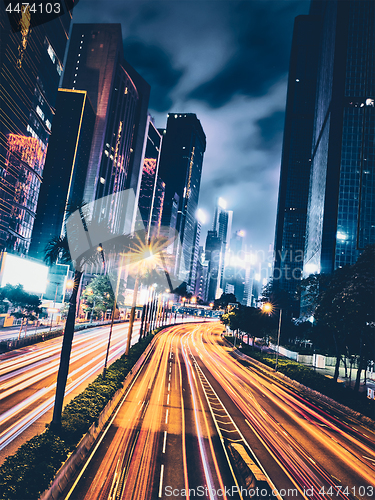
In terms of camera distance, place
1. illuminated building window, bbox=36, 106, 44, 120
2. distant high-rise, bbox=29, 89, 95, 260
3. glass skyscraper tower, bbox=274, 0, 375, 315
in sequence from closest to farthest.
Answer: illuminated building window, bbox=36, 106, 44, 120 < glass skyscraper tower, bbox=274, 0, 375, 315 < distant high-rise, bbox=29, 89, 95, 260

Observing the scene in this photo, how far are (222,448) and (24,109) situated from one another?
353 feet

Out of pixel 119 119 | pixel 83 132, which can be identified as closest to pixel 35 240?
pixel 83 132

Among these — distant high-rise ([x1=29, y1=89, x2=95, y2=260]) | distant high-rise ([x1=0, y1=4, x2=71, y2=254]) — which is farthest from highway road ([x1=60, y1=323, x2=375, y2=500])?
distant high-rise ([x1=29, y1=89, x2=95, y2=260])

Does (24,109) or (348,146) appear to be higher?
(348,146)

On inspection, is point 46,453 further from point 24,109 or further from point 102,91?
point 102,91

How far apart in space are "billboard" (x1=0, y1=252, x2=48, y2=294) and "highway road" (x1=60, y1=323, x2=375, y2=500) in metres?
62.9

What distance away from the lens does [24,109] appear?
9044cm

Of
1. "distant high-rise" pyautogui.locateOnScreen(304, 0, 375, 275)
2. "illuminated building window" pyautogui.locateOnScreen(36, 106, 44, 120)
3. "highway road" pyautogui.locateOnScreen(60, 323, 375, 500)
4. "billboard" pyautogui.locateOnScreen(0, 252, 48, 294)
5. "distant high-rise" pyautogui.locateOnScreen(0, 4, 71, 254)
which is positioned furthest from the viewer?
"distant high-rise" pyautogui.locateOnScreen(304, 0, 375, 275)

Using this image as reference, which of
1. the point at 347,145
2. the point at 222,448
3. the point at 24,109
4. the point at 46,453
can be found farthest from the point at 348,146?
the point at 46,453

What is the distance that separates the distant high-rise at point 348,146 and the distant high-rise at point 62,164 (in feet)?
347

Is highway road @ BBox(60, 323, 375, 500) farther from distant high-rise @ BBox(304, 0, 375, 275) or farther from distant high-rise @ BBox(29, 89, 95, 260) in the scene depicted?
distant high-rise @ BBox(29, 89, 95, 260)

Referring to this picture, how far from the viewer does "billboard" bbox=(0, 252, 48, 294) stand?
7425cm

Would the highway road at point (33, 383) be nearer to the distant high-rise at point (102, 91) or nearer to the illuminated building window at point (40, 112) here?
the illuminated building window at point (40, 112)

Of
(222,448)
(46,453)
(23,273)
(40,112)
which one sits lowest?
(222,448)
